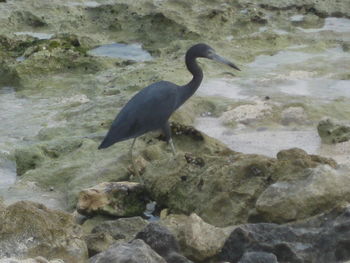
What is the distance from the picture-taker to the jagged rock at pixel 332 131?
6.77 m

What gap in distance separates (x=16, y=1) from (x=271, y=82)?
4.62 m

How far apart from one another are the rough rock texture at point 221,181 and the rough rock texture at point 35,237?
1.08 meters

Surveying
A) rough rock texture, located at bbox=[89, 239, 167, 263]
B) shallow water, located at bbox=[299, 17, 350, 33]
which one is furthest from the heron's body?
shallow water, located at bbox=[299, 17, 350, 33]

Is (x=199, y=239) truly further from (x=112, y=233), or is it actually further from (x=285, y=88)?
(x=285, y=88)

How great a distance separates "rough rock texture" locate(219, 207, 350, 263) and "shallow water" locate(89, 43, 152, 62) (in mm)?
5606

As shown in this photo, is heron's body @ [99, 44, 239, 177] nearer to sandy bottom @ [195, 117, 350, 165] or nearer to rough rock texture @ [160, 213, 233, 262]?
sandy bottom @ [195, 117, 350, 165]

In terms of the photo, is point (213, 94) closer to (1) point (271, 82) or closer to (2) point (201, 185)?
(1) point (271, 82)

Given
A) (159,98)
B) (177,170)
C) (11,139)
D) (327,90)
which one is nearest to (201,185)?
(177,170)

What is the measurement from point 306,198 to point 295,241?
499 millimetres

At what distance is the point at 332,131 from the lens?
6832 mm

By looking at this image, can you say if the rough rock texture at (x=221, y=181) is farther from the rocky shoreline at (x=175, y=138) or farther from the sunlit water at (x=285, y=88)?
the sunlit water at (x=285, y=88)

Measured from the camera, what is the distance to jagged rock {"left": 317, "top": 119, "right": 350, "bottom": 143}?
677 centimetres

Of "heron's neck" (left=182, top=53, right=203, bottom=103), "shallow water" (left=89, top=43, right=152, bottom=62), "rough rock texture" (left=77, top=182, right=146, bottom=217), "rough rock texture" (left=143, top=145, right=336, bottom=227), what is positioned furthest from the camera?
"shallow water" (left=89, top=43, right=152, bottom=62)

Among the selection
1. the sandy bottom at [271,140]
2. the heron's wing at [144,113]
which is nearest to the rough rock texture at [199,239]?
the heron's wing at [144,113]
